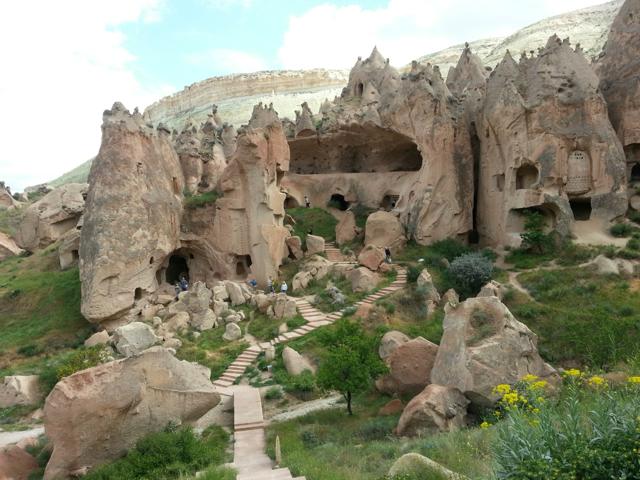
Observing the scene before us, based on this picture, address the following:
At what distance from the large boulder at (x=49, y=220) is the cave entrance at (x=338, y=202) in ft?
51.3

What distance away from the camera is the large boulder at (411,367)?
1085 cm

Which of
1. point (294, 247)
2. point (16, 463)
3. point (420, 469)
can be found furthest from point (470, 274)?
point (16, 463)

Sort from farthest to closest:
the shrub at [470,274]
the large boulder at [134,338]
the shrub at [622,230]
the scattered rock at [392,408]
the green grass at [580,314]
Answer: the shrub at [622,230]
the shrub at [470,274]
the large boulder at [134,338]
the green grass at [580,314]
the scattered rock at [392,408]

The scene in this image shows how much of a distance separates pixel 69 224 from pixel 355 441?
25123 millimetres

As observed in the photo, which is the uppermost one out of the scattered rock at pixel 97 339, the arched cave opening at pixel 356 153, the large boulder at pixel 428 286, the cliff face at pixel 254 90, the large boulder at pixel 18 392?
the cliff face at pixel 254 90

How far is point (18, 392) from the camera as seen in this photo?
43.9 feet

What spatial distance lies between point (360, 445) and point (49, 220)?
25258mm

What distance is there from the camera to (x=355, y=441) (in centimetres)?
895

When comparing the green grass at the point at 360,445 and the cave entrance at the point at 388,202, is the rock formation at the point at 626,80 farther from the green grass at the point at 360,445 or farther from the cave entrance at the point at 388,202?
the green grass at the point at 360,445

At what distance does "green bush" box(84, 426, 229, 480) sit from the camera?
8117mm

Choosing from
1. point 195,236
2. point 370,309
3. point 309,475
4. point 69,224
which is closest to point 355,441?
point 309,475

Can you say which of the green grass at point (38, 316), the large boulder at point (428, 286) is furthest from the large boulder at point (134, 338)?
the large boulder at point (428, 286)

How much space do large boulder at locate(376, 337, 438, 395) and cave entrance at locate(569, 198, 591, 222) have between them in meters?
14.0

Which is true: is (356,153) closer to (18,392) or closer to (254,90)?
(18,392)
